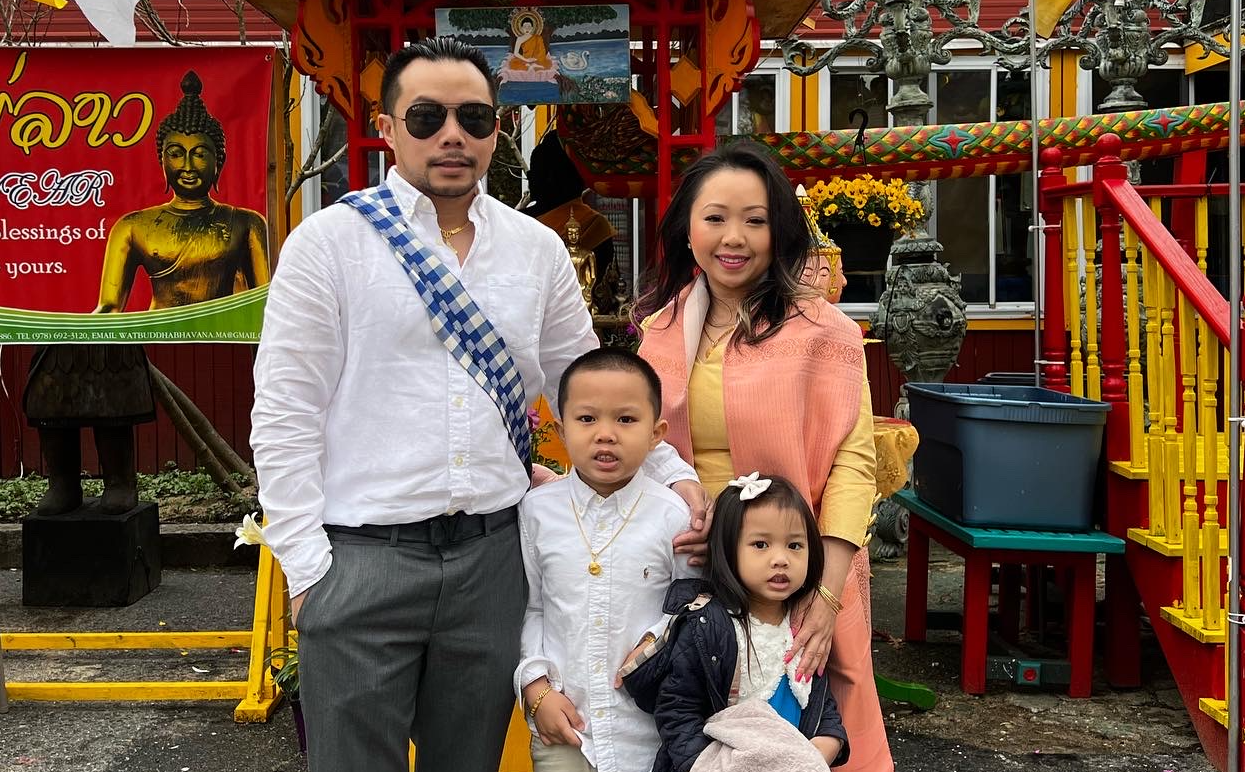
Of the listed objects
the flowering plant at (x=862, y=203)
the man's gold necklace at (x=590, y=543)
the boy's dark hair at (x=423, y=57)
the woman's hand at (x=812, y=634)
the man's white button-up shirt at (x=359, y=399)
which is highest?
the flowering plant at (x=862, y=203)

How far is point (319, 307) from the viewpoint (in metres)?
2.04

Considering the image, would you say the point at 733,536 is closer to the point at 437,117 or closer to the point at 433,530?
the point at 433,530

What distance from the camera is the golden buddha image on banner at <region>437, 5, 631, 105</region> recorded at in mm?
4148

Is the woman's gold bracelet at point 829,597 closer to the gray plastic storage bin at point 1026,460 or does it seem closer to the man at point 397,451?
the man at point 397,451

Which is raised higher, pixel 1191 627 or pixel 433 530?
pixel 433 530

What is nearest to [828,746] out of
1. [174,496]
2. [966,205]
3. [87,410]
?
[87,410]

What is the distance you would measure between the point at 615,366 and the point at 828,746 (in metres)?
0.79

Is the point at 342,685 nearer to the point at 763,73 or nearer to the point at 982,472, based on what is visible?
the point at 982,472

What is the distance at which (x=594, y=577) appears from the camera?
7.36ft

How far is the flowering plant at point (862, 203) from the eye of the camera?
5.32m

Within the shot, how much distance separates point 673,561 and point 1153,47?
592cm

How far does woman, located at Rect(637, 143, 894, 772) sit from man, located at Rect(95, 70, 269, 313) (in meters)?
2.16

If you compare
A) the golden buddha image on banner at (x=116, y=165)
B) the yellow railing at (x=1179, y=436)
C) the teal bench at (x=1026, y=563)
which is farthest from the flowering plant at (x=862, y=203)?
the golden buddha image on banner at (x=116, y=165)

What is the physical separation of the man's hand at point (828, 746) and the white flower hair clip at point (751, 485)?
0.46 meters
